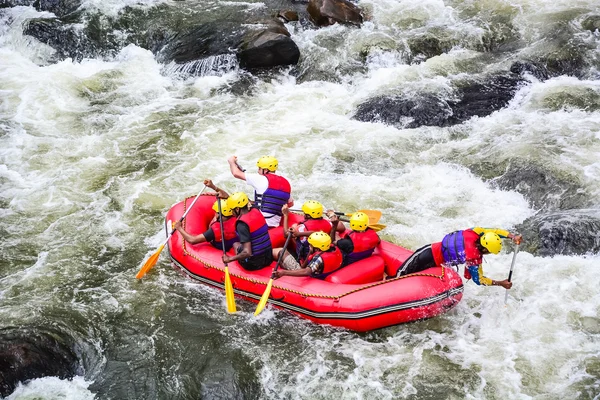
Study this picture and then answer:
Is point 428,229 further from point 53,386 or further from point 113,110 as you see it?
point 113,110

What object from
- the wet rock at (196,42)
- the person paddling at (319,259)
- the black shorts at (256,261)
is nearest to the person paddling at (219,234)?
the black shorts at (256,261)

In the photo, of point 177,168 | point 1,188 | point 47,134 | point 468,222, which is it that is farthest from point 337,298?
point 47,134

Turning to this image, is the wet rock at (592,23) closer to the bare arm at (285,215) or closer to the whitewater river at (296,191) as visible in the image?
the whitewater river at (296,191)

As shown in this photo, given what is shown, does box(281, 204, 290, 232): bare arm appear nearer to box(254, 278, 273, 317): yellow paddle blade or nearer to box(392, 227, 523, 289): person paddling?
box(254, 278, 273, 317): yellow paddle blade

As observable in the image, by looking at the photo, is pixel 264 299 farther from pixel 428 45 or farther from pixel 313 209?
pixel 428 45

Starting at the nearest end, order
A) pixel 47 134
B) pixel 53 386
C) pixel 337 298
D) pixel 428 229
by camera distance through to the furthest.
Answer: pixel 53 386 → pixel 337 298 → pixel 428 229 → pixel 47 134

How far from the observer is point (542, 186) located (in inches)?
338

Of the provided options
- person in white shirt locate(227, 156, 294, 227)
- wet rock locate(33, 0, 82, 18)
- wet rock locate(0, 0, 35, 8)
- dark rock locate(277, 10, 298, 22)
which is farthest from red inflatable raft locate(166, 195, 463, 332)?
wet rock locate(0, 0, 35, 8)

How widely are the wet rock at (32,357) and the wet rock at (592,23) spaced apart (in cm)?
1073

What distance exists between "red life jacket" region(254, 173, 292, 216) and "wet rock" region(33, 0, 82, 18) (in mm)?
8152

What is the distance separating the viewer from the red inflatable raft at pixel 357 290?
6.29m

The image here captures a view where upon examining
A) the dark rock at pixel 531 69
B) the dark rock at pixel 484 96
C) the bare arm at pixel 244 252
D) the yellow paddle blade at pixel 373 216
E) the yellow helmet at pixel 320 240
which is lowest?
the dark rock at pixel 484 96

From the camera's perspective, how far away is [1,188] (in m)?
9.01

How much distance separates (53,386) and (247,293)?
2.05 m
